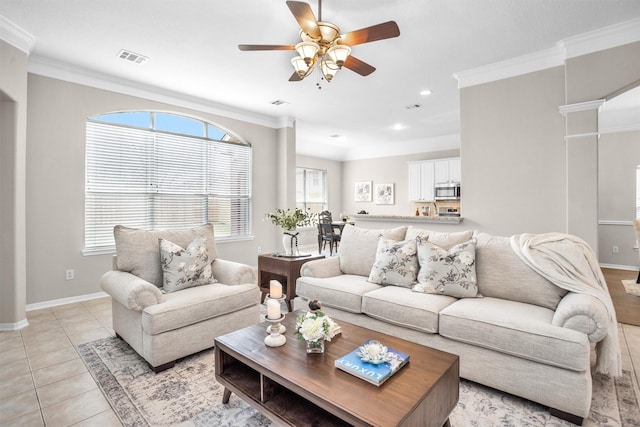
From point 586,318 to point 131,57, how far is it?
473 centimetres

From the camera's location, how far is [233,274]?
9.58ft

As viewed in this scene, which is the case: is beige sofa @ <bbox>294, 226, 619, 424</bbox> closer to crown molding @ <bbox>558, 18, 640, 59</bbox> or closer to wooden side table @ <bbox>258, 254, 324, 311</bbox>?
wooden side table @ <bbox>258, 254, 324, 311</bbox>

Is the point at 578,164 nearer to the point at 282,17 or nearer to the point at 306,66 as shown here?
the point at 306,66

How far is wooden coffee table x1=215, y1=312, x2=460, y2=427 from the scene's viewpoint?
1238 millimetres

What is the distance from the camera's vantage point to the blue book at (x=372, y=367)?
4.55 ft

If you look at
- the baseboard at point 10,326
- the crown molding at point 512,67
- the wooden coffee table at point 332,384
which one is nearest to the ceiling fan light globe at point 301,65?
the wooden coffee table at point 332,384

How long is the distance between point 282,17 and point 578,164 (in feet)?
10.9

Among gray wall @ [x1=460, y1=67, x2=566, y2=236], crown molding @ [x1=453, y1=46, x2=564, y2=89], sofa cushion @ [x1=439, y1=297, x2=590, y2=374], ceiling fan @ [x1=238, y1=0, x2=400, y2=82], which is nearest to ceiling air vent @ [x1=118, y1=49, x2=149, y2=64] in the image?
ceiling fan @ [x1=238, y1=0, x2=400, y2=82]

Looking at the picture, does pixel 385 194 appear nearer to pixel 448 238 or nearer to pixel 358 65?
pixel 448 238

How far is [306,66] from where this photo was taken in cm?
254

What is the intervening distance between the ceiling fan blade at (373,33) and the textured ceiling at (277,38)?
531 millimetres

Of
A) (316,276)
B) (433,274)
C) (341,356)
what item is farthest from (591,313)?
(316,276)

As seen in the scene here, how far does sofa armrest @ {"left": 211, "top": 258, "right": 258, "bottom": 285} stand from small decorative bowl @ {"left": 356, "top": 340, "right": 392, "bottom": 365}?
1639mm

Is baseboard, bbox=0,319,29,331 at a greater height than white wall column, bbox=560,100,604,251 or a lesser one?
lesser
